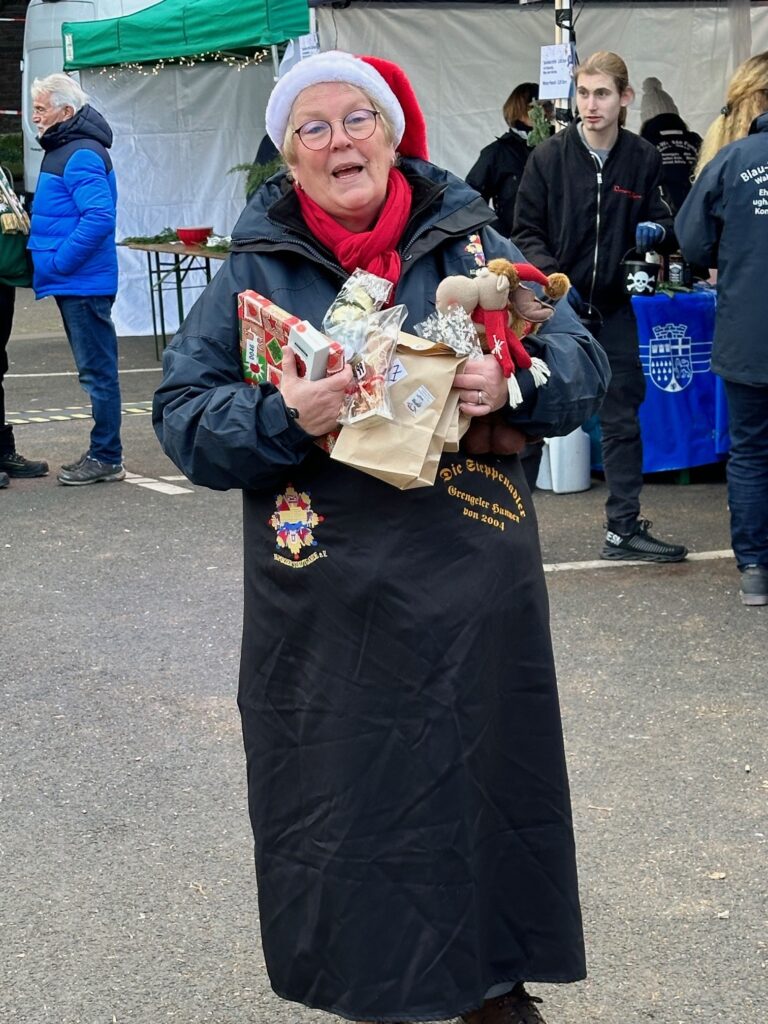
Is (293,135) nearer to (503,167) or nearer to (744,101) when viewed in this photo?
(744,101)

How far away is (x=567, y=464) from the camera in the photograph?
746 centimetres

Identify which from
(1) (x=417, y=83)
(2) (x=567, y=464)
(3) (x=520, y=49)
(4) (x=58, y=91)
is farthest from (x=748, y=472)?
(3) (x=520, y=49)

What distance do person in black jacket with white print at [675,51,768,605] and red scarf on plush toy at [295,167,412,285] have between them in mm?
3219

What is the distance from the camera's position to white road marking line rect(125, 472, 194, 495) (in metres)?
7.82

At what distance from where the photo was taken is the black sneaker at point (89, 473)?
8016 mm

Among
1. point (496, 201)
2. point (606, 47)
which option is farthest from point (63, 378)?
point (606, 47)

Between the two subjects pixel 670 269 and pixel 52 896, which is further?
pixel 670 269

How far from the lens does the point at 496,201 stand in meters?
9.73

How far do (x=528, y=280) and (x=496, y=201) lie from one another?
7360mm

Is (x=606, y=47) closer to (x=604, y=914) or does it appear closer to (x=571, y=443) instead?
(x=571, y=443)

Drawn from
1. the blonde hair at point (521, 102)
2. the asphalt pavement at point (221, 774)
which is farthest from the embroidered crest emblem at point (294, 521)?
the blonde hair at point (521, 102)

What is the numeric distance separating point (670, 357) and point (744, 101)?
1.98 meters

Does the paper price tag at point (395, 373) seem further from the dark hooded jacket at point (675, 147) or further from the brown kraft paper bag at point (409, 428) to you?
the dark hooded jacket at point (675, 147)

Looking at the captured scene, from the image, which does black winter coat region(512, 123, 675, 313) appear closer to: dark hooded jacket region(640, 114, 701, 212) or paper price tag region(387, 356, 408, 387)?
dark hooded jacket region(640, 114, 701, 212)
